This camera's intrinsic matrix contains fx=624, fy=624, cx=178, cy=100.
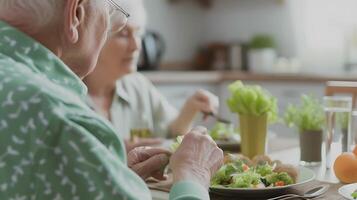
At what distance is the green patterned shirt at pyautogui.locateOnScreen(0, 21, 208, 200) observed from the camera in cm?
87

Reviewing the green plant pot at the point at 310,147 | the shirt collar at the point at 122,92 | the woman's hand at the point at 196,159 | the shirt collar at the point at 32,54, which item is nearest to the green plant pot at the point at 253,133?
the green plant pot at the point at 310,147

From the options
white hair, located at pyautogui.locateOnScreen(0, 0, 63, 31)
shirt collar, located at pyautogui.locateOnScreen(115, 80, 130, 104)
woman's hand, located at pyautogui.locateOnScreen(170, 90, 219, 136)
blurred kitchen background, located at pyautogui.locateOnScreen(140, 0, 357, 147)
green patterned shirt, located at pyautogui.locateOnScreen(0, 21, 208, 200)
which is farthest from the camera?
blurred kitchen background, located at pyautogui.locateOnScreen(140, 0, 357, 147)

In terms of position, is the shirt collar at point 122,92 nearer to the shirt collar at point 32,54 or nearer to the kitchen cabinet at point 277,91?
the kitchen cabinet at point 277,91

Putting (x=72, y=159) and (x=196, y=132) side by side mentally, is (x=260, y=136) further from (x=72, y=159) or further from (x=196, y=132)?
(x=72, y=159)

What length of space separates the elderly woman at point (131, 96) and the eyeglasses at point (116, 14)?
3.22 feet

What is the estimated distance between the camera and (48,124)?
0.86 metres

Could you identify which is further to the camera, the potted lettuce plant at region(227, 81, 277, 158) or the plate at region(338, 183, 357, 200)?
the potted lettuce plant at region(227, 81, 277, 158)

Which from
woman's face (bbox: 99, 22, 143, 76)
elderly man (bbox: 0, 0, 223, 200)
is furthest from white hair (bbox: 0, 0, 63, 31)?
woman's face (bbox: 99, 22, 143, 76)

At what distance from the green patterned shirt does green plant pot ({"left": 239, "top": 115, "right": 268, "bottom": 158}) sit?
0.93 meters

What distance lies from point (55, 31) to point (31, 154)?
230 mm

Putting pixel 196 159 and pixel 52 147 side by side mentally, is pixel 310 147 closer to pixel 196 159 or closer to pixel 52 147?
pixel 196 159

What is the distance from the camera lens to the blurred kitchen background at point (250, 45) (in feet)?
13.4

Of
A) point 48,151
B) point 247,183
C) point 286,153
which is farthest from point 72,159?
point 286,153

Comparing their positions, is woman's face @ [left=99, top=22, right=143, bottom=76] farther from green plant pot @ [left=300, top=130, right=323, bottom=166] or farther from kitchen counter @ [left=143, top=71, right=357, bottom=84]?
kitchen counter @ [left=143, top=71, right=357, bottom=84]
